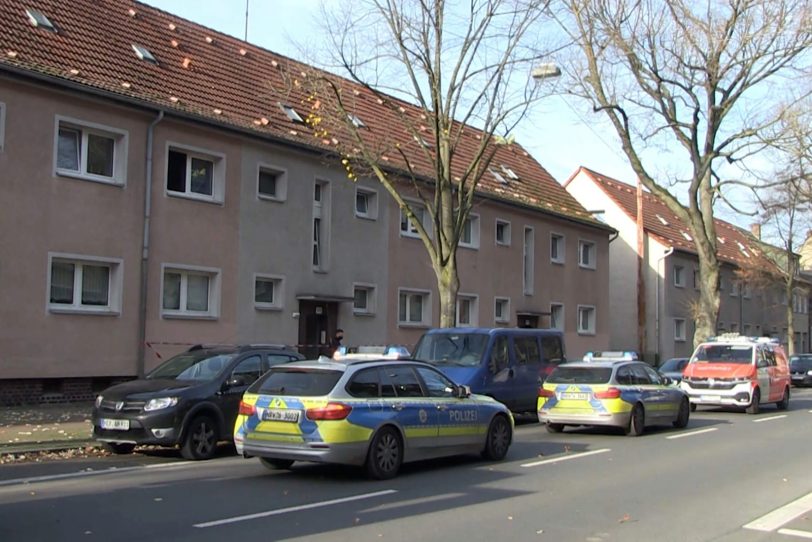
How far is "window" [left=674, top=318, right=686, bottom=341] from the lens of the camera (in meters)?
46.2

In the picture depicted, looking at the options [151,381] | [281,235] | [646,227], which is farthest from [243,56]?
[646,227]

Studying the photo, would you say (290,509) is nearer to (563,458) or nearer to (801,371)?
(563,458)

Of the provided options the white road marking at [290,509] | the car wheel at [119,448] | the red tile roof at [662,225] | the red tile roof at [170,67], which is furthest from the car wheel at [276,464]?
the red tile roof at [662,225]

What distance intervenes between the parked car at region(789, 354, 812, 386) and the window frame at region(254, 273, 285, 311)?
2860cm

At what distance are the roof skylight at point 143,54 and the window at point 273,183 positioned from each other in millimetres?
3755

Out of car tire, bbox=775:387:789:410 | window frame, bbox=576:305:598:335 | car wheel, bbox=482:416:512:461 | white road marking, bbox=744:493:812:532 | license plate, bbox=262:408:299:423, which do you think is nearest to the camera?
white road marking, bbox=744:493:812:532

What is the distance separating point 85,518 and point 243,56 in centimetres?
2033

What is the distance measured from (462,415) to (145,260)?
10.4m

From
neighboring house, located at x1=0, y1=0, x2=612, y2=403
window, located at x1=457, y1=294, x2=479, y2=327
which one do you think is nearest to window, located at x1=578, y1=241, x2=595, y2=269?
window, located at x1=457, y1=294, x2=479, y2=327

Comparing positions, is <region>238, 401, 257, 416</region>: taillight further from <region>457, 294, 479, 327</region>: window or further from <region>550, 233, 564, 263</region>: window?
<region>550, 233, 564, 263</region>: window

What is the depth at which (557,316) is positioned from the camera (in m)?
35.2

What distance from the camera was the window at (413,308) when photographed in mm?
27447

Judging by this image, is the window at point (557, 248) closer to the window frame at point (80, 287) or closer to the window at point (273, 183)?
the window at point (273, 183)

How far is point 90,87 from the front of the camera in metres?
18.6
